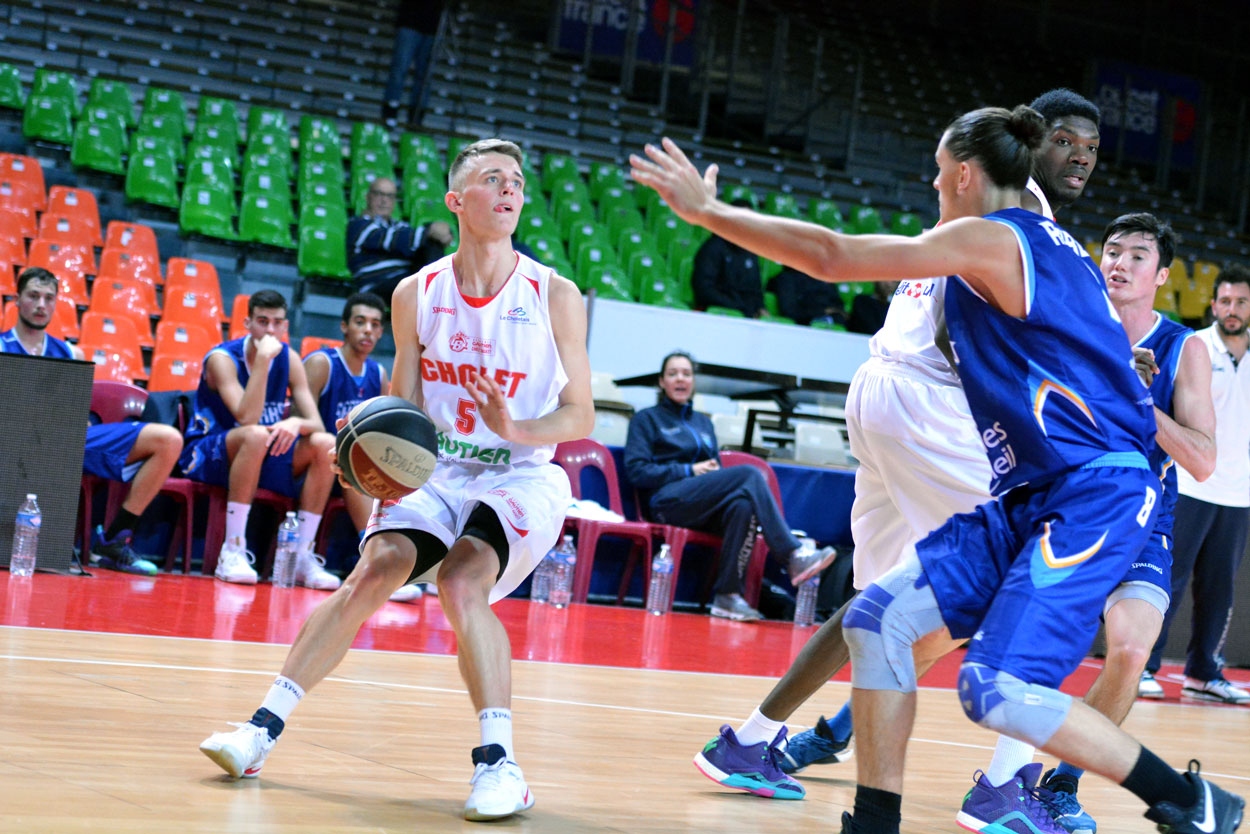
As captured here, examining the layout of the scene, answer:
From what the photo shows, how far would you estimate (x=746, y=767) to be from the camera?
378 cm

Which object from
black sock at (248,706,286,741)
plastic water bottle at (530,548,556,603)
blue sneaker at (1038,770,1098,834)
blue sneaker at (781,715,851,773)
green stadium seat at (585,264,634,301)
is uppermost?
green stadium seat at (585,264,634,301)

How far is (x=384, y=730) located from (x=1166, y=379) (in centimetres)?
263

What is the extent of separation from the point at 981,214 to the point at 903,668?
1013mm

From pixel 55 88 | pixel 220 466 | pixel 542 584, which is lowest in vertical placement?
pixel 542 584

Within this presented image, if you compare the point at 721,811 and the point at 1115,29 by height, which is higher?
the point at 1115,29

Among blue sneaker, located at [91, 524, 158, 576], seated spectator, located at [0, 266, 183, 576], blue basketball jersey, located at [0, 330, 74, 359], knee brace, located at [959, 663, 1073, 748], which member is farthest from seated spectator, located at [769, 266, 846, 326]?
knee brace, located at [959, 663, 1073, 748]

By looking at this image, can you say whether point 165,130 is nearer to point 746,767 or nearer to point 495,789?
point 746,767

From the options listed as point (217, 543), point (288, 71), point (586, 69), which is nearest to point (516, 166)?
point (217, 543)

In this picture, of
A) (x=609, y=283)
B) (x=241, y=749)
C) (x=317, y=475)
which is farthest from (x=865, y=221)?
(x=241, y=749)

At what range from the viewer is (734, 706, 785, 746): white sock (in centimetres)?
381

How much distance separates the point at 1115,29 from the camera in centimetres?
2191

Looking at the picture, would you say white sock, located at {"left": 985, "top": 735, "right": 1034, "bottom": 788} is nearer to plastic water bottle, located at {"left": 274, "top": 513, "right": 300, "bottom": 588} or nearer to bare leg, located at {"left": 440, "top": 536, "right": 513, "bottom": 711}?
bare leg, located at {"left": 440, "top": 536, "right": 513, "bottom": 711}

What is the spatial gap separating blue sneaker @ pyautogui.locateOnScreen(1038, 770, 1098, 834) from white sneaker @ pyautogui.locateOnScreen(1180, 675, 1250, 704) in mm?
4233

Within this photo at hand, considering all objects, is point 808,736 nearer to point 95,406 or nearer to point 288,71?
point 95,406
